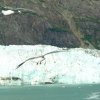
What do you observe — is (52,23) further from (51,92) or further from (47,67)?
(51,92)

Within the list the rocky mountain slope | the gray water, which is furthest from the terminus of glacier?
the rocky mountain slope

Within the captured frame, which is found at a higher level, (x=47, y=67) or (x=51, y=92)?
(x=47, y=67)

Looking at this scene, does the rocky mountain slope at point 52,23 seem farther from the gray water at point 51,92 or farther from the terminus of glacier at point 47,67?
the gray water at point 51,92

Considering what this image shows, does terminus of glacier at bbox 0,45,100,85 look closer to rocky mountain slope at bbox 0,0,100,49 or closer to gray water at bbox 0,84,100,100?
gray water at bbox 0,84,100,100

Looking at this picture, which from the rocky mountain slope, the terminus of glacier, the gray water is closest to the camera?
the gray water

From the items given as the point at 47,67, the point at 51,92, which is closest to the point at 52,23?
the point at 47,67

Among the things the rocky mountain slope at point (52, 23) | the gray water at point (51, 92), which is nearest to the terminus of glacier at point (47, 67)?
the gray water at point (51, 92)

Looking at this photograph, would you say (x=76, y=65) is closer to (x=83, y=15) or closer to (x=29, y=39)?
(x=29, y=39)
